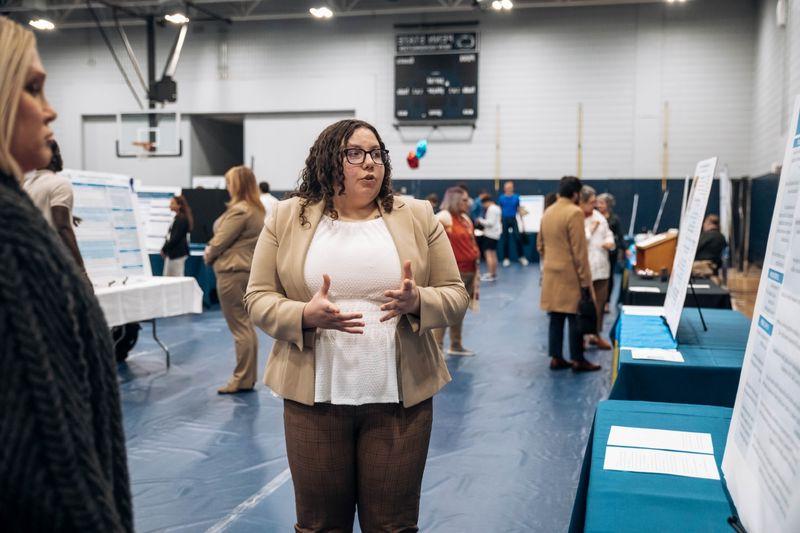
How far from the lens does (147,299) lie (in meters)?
5.37

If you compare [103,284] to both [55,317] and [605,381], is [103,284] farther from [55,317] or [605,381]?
[55,317]

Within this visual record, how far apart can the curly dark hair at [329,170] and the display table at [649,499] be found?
0.88 m

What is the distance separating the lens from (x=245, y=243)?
4961 millimetres

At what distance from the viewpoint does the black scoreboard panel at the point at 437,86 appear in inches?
640

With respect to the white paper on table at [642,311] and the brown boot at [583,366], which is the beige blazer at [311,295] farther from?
the brown boot at [583,366]

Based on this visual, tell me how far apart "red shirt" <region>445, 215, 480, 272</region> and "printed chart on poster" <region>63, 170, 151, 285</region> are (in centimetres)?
253

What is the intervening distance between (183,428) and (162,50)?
15541mm

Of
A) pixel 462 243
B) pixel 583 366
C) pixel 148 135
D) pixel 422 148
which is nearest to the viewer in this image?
pixel 583 366

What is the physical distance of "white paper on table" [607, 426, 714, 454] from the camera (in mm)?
1817

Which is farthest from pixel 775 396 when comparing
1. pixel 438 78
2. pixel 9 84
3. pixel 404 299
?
pixel 438 78

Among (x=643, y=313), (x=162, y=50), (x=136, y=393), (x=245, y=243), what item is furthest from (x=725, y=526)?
(x=162, y=50)

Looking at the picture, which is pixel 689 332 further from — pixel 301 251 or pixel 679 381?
pixel 301 251

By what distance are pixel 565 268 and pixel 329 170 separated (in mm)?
3823

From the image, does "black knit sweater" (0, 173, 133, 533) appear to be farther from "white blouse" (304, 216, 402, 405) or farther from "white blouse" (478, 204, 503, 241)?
"white blouse" (478, 204, 503, 241)
